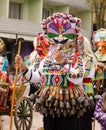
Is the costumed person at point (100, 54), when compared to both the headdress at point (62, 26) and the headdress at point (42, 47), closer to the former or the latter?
the headdress at point (42, 47)

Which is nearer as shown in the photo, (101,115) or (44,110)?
(101,115)

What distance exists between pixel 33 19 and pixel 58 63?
70.3 feet

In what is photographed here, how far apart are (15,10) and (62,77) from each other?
21208 millimetres

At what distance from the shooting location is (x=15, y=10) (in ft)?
86.4

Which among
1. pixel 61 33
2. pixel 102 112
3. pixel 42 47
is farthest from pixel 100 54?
pixel 102 112

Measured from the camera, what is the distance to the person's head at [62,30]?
5.66m

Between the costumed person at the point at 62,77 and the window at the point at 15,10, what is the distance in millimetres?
20480

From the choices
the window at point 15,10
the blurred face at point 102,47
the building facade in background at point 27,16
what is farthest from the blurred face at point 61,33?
the window at point 15,10

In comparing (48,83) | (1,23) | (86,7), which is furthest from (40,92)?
(86,7)

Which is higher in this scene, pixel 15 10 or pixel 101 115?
pixel 15 10

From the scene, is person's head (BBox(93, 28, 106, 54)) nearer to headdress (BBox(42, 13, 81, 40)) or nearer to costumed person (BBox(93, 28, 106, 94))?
costumed person (BBox(93, 28, 106, 94))

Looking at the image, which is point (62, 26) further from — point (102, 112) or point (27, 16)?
point (27, 16)

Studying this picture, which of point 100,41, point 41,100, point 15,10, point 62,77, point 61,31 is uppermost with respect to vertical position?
point 15,10

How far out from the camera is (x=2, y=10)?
957 inches
